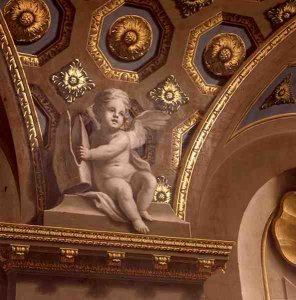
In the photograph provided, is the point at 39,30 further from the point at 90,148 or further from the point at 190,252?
the point at 190,252

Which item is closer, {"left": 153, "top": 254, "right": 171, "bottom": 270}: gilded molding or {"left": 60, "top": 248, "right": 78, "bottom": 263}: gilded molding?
{"left": 60, "top": 248, "right": 78, "bottom": 263}: gilded molding

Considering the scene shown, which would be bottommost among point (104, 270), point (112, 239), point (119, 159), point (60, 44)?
point (104, 270)

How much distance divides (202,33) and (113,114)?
1538 mm

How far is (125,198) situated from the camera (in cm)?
812

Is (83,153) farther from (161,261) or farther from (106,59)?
(161,261)

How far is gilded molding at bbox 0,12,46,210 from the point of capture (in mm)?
8133

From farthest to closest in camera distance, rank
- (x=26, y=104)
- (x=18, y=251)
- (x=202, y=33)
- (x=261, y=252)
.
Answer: (x=261, y=252)
(x=202, y=33)
(x=26, y=104)
(x=18, y=251)

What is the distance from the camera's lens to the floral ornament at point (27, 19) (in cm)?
819

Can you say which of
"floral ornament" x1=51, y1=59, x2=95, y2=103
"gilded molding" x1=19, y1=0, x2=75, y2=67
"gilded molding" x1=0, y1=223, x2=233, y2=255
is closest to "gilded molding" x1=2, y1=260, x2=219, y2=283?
"gilded molding" x1=0, y1=223, x2=233, y2=255

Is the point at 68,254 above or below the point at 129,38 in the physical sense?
below

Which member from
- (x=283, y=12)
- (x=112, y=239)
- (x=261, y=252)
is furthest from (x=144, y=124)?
(x=261, y=252)

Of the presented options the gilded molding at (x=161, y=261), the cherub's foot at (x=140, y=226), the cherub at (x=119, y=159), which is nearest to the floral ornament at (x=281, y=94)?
the cherub at (x=119, y=159)

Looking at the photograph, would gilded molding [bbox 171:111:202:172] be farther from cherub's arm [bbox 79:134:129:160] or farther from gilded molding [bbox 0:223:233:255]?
gilded molding [bbox 0:223:233:255]

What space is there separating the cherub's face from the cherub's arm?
0.15 metres
